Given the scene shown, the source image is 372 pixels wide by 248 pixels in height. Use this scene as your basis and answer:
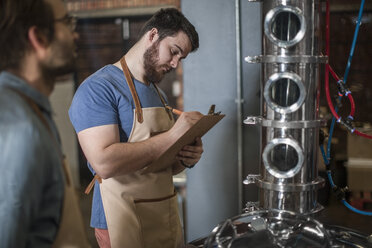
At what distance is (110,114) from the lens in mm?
1139

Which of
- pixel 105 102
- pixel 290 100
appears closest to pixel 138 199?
pixel 105 102

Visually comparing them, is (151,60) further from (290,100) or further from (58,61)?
(58,61)

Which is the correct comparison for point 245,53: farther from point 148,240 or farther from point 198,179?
point 148,240

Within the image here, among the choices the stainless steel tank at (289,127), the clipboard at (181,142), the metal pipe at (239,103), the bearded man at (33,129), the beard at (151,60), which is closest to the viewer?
the bearded man at (33,129)

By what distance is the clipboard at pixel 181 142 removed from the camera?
3.66ft

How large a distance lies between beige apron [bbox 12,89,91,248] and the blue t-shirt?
0.54 m

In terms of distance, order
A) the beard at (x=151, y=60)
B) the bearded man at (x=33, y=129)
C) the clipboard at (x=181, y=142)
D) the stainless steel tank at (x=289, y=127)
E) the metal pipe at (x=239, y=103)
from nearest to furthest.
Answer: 1. the bearded man at (x=33, y=129)
2. the stainless steel tank at (x=289, y=127)
3. the clipboard at (x=181, y=142)
4. the beard at (x=151, y=60)
5. the metal pipe at (x=239, y=103)

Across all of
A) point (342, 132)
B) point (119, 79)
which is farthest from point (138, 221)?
point (342, 132)

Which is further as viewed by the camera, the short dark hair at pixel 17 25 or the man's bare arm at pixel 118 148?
the man's bare arm at pixel 118 148

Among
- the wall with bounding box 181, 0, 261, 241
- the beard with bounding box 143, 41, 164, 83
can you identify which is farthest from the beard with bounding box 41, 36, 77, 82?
the wall with bounding box 181, 0, 261, 241

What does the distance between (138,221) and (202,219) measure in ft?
2.23

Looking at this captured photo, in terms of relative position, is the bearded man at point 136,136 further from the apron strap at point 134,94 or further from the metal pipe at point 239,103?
the metal pipe at point 239,103

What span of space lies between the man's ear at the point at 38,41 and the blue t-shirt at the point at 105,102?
0.58 metres

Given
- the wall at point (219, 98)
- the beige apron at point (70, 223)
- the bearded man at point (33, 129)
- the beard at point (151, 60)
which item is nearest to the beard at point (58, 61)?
the bearded man at point (33, 129)
